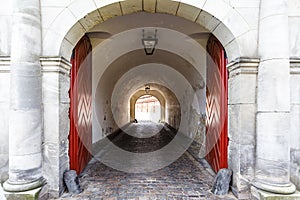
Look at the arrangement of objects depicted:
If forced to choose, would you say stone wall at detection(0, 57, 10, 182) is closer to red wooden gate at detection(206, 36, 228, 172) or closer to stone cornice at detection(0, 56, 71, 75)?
stone cornice at detection(0, 56, 71, 75)

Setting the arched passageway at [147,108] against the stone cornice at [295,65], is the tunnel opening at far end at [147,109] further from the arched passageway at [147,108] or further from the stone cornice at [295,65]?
the stone cornice at [295,65]

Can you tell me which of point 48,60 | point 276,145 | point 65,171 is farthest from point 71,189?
point 276,145

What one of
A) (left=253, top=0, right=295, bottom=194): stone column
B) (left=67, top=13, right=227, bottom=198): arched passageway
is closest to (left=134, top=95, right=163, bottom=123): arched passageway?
(left=67, top=13, right=227, bottom=198): arched passageway

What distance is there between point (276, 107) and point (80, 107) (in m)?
3.40

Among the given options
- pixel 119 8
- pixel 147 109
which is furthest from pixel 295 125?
pixel 147 109

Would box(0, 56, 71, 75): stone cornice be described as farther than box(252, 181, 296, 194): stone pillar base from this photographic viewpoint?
Yes

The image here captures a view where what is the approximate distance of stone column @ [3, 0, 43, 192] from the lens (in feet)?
8.93

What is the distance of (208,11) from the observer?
3.04m

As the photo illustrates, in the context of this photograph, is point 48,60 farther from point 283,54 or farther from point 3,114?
point 283,54

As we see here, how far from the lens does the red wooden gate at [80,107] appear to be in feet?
11.8

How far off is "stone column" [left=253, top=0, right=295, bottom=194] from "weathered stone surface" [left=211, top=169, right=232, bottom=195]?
45 centimetres

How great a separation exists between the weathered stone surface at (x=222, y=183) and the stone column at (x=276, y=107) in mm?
453

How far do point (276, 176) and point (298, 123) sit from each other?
86 centimetres

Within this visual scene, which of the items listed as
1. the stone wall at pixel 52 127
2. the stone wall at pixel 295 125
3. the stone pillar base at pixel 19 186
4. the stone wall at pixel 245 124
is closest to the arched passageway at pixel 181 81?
the stone wall at pixel 245 124
